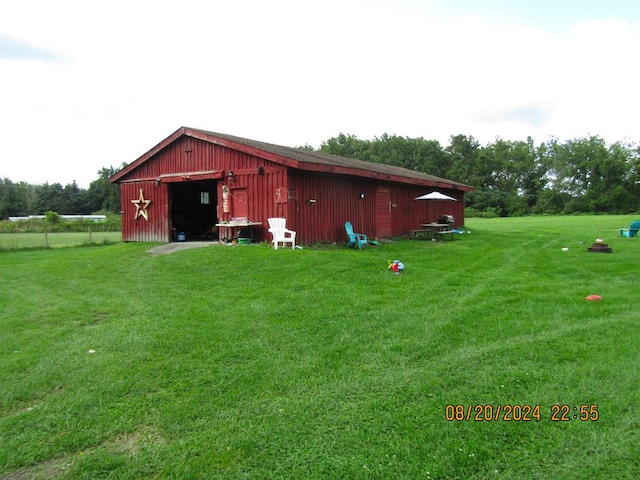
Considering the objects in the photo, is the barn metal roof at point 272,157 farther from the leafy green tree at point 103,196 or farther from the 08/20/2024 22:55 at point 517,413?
the leafy green tree at point 103,196

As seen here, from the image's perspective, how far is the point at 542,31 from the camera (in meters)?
11.6

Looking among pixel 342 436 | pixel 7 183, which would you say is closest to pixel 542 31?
pixel 342 436

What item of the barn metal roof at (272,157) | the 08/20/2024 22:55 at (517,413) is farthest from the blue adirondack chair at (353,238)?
the 08/20/2024 22:55 at (517,413)

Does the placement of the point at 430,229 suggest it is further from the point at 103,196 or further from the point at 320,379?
the point at 103,196

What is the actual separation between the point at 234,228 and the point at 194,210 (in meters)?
4.47

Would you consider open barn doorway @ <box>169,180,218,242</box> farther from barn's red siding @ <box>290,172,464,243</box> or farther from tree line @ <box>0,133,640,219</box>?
tree line @ <box>0,133,640,219</box>

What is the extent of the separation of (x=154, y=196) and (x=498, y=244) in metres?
10.8

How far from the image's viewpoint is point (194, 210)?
14945 millimetres

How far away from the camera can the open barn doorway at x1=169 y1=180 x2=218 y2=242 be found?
45.9 feet

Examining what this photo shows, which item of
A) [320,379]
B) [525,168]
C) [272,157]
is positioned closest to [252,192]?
[272,157]

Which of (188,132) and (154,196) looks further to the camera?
(154,196)

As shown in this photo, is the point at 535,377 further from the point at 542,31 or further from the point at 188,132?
the point at 542,31

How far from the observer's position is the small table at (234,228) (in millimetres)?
10382

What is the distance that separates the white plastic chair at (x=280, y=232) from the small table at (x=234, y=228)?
67 centimetres
